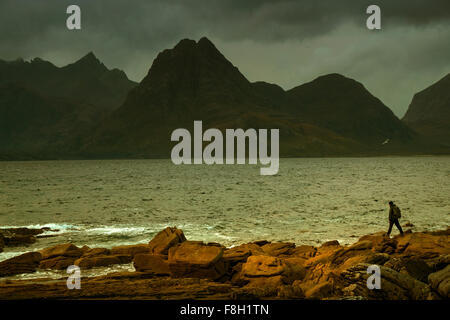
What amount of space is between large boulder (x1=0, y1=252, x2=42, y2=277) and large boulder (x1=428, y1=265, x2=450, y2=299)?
17.1 metres

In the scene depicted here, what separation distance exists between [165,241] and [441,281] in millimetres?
12045

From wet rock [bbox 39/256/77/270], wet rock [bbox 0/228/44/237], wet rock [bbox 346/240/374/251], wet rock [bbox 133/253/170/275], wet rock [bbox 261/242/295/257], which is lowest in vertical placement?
wet rock [bbox 0/228/44/237]

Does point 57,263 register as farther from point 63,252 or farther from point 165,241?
point 165,241

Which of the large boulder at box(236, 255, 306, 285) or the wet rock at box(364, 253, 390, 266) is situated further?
the large boulder at box(236, 255, 306, 285)

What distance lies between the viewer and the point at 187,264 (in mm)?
15008

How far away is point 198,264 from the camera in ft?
48.9

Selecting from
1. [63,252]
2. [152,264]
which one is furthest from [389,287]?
[63,252]

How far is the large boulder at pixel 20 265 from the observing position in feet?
58.0

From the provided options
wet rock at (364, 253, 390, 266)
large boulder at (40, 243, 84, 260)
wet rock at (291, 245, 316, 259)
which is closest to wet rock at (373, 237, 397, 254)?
wet rock at (291, 245, 316, 259)

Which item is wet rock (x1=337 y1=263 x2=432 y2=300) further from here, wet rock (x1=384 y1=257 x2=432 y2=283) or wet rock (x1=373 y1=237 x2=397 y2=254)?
wet rock (x1=373 y1=237 x2=397 y2=254)

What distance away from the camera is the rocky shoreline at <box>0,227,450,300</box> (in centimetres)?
1193

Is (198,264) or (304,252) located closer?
(198,264)
